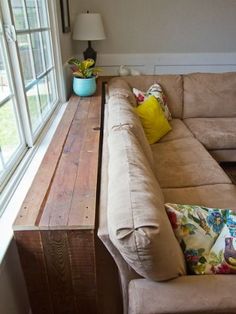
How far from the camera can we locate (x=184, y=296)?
83 centimetres

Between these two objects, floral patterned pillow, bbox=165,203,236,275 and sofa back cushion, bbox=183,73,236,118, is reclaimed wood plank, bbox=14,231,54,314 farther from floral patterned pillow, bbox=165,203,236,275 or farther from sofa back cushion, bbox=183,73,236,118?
sofa back cushion, bbox=183,73,236,118

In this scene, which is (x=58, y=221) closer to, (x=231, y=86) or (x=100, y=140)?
(x=100, y=140)

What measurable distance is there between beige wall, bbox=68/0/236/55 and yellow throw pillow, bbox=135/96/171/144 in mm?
1516

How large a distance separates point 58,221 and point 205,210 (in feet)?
1.94

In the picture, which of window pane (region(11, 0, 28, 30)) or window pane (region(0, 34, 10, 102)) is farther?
window pane (region(11, 0, 28, 30))

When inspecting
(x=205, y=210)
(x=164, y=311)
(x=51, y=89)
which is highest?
(x=51, y=89)

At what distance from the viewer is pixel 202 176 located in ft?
5.59

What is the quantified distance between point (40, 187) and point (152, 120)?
1.31 metres

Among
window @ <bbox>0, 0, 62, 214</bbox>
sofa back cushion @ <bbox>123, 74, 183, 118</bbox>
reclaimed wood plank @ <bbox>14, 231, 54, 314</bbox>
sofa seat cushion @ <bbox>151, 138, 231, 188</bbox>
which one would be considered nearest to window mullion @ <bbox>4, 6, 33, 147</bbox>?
window @ <bbox>0, 0, 62, 214</bbox>

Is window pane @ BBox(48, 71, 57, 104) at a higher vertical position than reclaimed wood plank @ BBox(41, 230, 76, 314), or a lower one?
higher

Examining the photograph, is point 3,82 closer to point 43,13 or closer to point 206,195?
point 43,13

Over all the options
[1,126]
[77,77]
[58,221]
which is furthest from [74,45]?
[58,221]

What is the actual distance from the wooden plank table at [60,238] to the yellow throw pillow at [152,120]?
0.95 meters

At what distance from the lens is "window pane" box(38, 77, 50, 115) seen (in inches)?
73.9
